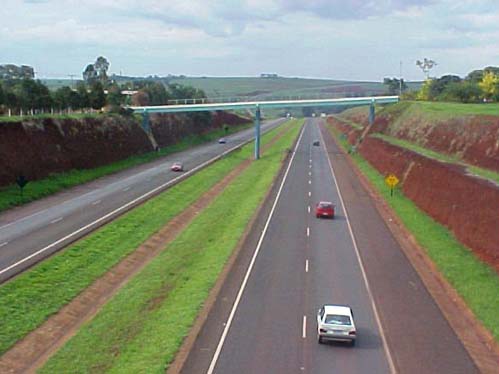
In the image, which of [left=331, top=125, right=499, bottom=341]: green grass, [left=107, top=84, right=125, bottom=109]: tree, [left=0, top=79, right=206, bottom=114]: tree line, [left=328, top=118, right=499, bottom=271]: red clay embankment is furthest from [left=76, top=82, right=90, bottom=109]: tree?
[left=331, top=125, right=499, bottom=341]: green grass

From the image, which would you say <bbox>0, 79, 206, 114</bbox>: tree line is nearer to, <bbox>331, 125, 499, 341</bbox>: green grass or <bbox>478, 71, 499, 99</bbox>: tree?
<bbox>331, 125, 499, 341</bbox>: green grass

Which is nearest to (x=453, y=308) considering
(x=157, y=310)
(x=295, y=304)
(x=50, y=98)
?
(x=295, y=304)

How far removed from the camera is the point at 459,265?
37156mm

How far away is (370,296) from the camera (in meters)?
32.3

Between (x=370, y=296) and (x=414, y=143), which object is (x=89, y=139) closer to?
(x=414, y=143)

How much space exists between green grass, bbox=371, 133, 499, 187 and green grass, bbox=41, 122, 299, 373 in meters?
14.8

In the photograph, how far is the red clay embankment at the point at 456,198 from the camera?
3938 centimetres

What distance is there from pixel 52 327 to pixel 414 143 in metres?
62.7

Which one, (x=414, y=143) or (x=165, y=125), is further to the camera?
(x=165, y=125)

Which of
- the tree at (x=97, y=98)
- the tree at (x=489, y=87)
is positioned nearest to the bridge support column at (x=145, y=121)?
the tree at (x=97, y=98)

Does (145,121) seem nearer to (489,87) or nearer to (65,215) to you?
(489,87)

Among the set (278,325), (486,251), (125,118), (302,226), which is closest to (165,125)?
(125,118)

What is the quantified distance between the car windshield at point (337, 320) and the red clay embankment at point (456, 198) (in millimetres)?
12257

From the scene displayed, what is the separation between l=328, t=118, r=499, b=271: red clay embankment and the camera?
129ft
